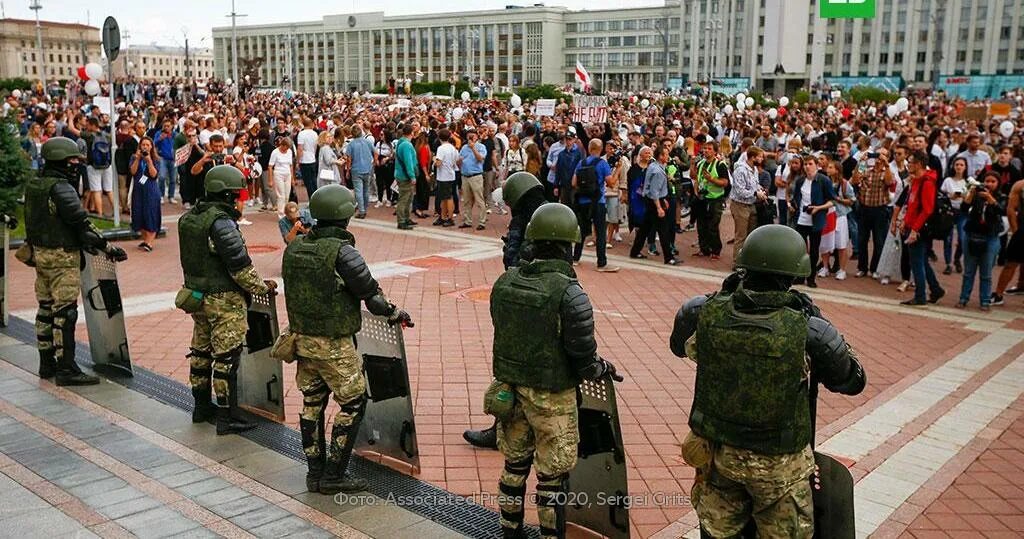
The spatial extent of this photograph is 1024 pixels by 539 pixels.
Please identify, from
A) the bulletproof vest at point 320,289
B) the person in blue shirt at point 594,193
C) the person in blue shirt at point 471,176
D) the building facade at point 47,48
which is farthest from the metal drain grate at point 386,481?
the building facade at point 47,48

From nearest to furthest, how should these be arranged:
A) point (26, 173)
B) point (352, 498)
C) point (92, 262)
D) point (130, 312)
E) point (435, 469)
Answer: point (352, 498) < point (435, 469) < point (92, 262) < point (130, 312) < point (26, 173)

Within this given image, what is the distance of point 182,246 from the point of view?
6.13m

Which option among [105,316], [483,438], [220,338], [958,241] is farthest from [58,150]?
[958,241]

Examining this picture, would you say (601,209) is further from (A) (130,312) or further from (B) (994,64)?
(B) (994,64)

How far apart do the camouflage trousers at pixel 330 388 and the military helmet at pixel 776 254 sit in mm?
2557

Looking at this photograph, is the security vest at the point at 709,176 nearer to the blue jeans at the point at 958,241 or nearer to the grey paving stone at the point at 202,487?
the blue jeans at the point at 958,241

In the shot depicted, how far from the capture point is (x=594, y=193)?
40.2 feet

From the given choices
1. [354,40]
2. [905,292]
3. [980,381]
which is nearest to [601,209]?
[905,292]

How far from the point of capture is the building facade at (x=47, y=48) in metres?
124

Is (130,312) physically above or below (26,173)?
below

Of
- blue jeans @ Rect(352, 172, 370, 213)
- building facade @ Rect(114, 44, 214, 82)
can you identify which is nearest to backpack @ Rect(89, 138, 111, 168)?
blue jeans @ Rect(352, 172, 370, 213)

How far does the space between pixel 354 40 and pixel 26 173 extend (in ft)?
433

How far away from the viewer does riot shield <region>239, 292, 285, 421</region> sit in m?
6.36

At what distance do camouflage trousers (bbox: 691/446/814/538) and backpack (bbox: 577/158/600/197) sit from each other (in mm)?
8609
